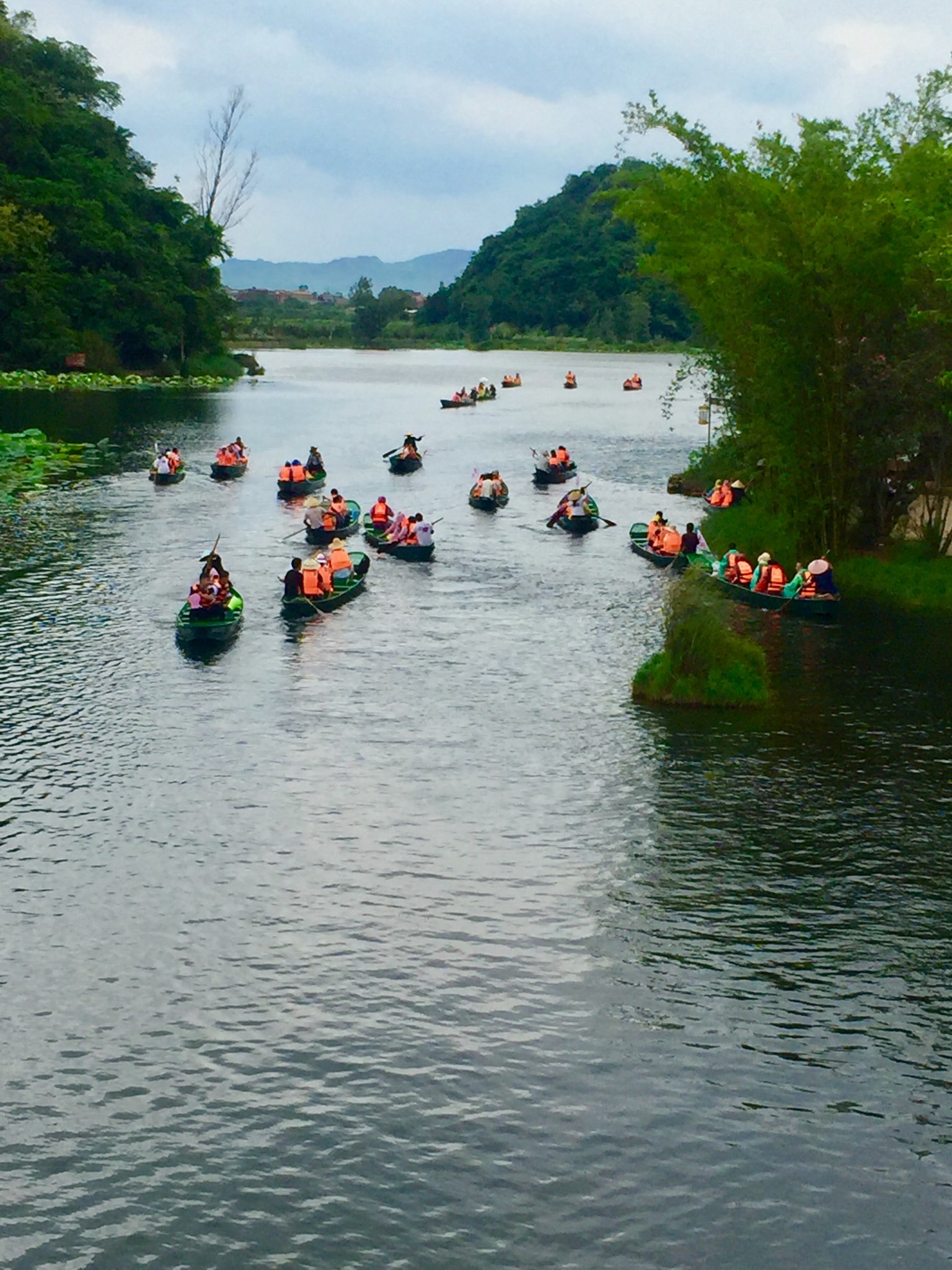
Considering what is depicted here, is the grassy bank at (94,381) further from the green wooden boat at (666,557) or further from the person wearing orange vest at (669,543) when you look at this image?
the person wearing orange vest at (669,543)

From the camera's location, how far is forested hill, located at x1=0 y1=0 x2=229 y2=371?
10588 centimetres

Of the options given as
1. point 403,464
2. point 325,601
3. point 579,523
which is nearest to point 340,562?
point 325,601

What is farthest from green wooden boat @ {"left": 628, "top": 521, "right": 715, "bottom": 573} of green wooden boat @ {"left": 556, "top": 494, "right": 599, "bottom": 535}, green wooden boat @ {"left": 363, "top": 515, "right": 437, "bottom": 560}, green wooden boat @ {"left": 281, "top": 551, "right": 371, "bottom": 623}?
green wooden boat @ {"left": 281, "top": 551, "right": 371, "bottom": 623}

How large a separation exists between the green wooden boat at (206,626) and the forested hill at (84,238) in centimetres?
7496

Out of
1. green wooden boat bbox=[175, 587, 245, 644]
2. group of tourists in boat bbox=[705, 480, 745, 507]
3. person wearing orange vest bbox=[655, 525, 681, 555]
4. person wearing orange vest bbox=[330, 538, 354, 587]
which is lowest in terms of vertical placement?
green wooden boat bbox=[175, 587, 245, 644]

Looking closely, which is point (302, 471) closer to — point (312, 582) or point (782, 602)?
point (312, 582)

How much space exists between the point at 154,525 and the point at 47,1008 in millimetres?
35118

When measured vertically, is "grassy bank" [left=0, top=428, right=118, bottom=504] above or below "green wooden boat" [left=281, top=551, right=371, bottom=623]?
above

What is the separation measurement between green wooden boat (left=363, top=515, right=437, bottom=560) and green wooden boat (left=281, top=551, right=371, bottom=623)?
396 cm

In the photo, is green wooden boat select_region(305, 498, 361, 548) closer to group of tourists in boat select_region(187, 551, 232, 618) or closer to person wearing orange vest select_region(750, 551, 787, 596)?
group of tourists in boat select_region(187, 551, 232, 618)

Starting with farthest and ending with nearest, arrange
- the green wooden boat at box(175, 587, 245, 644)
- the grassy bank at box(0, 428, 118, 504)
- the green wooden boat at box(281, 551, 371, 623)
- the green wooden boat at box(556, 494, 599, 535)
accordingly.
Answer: the grassy bank at box(0, 428, 118, 504) < the green wooden boat at box(556, 494, 599, 535) < the green wooden boat at box(281, 551, 371, 623) < the green wooden boat at box(175, 587, 245, 644)

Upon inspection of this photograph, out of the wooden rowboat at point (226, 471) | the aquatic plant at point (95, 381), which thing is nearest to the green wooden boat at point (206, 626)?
the wooden rowboat at point (226, 471)

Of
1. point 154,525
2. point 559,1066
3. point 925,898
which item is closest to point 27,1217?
point 559,1066

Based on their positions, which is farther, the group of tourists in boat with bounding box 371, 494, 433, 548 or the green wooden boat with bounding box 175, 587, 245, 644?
the group of tourists in boat with bounding box 371, 494, 433, 548
